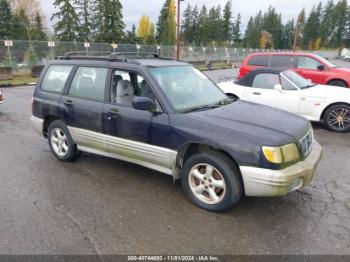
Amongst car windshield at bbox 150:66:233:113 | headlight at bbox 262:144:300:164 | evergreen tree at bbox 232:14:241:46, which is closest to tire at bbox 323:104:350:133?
car windshield at bbox 150:66:233:113

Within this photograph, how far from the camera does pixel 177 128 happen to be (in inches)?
143

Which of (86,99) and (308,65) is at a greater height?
(308,65)

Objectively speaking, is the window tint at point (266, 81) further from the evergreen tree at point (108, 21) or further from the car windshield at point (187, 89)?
the evergreen tree at point (108, 21)

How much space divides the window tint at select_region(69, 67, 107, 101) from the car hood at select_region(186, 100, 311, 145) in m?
1.55

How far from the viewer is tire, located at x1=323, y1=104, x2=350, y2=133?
6996 mm

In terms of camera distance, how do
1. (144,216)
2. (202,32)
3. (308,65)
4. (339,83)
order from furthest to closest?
1. (202,32)
2. (308,65)
3. (339,83)
4. (144,216)

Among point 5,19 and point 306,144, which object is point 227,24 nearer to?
point 5,19

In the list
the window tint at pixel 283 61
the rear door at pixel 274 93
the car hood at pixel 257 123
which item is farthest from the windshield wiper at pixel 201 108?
the window tint at pixel 283 61

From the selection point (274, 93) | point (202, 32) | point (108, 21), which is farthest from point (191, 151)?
point (202, 32)

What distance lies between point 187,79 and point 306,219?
8.01 ft

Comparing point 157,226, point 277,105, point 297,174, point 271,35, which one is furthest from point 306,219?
point 271,35

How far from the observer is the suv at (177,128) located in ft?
10.6

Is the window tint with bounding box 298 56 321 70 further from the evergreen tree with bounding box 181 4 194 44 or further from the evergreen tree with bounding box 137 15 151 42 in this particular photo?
the evergreen tree with bounding box 181 4 194 44

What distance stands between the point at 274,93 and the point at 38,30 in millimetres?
56663
